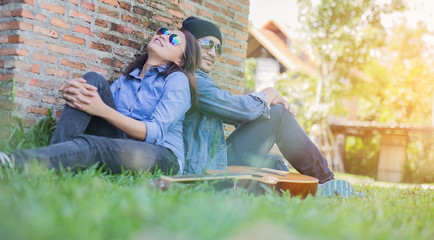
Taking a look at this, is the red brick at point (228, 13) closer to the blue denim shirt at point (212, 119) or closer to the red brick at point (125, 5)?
the red brick at point (125, 5)

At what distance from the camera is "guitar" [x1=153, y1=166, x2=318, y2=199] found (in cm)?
237

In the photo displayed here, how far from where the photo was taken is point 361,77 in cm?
1695

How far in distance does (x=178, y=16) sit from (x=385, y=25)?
38.1 feet

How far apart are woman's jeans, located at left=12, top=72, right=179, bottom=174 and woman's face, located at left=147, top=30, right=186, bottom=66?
1.88 feet

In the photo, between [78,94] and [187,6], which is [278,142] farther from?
[187,6]

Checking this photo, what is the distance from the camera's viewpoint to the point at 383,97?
2023cm

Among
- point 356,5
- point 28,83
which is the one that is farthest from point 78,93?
point 356,5

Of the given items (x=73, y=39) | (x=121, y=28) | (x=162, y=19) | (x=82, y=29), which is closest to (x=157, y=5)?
(x=162, y=19)

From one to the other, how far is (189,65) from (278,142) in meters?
0.93

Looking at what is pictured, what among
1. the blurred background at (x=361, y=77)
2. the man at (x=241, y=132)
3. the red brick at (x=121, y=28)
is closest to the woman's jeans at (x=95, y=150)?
the man at (x=241, y=132)

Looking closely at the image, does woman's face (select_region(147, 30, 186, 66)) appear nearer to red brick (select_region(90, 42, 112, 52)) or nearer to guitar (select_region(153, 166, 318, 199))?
red brick (select_region(90, 42, 112, 52))

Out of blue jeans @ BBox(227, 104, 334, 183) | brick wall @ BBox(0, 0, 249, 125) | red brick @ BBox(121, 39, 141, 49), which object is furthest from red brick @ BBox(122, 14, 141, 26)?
blue jeans @ BBox(227, 104, 334, 183)

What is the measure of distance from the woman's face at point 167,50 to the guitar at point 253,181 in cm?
92

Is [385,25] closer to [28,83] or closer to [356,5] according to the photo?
[356,5]
